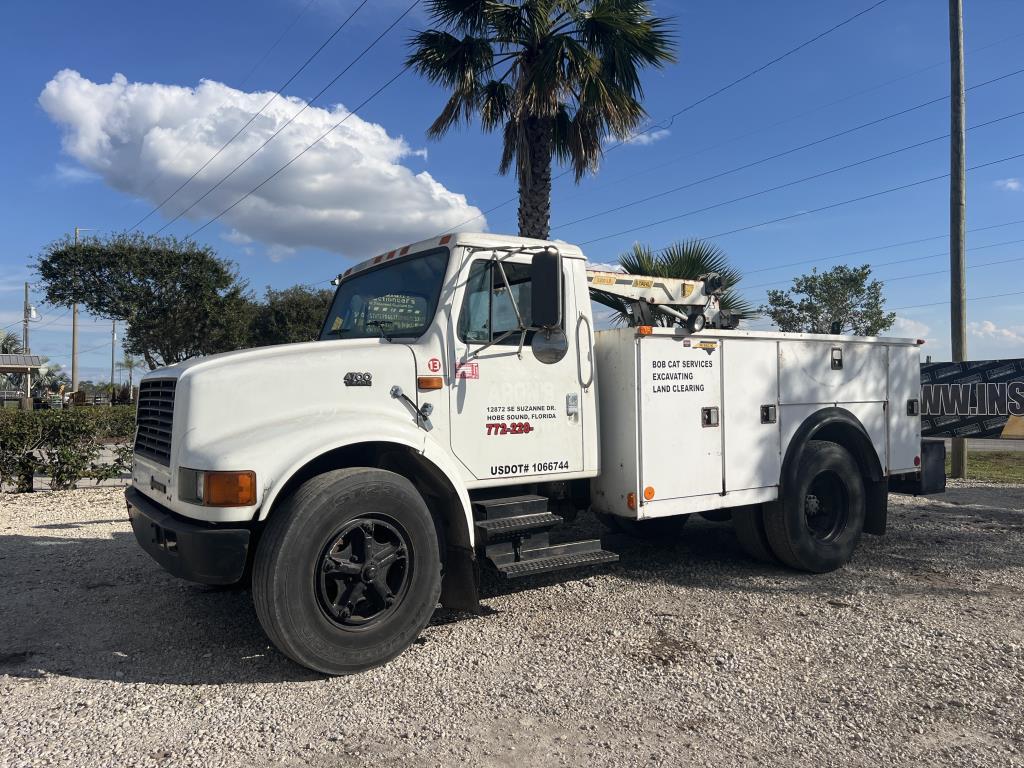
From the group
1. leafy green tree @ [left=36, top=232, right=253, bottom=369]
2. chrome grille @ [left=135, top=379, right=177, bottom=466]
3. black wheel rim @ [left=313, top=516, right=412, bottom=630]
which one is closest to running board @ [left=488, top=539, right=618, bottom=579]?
black wheel rim @ [left=313, top=516, right=412, bottom=630]

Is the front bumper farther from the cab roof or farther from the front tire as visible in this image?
the cab roof

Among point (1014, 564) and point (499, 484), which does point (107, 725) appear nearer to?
point (499, 484)

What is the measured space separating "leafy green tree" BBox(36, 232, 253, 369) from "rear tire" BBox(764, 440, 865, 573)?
2449 centimetres

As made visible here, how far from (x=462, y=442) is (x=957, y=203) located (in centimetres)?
1149

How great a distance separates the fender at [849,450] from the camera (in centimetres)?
573

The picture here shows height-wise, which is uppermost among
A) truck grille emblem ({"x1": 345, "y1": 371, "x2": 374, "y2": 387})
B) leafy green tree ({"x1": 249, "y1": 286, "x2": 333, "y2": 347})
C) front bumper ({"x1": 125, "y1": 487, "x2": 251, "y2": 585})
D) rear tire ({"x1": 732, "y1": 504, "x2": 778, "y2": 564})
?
leafy green tree ({"x1": 249, "y1": 286, "x2": 333, "y2": 347})

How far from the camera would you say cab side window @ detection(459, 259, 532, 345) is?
448 cm

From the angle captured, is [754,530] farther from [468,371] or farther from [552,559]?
[468,371]

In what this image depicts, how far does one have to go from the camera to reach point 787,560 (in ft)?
19.0

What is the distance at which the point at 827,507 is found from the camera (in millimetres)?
6160

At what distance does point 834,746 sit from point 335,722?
7.32ft

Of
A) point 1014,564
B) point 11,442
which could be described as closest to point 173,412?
point 1014,564

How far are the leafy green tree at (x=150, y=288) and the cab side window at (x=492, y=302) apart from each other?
2418 cm

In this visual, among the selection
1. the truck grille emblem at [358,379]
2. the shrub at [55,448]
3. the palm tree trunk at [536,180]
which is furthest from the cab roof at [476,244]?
the shrub at [55,448]
